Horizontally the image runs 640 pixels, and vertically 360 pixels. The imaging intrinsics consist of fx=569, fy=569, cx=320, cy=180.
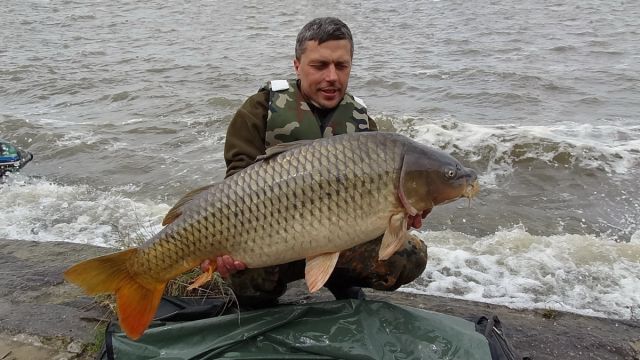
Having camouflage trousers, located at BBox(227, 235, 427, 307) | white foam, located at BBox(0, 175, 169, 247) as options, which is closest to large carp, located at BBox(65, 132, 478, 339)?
camouflage trousers, located at BBox(227, 235, 427, 307)

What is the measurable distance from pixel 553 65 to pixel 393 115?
3957 mm

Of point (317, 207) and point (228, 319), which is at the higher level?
point (317, 207)

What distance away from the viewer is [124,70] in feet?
38.7

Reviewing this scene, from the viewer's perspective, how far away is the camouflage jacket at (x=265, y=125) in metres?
2.72

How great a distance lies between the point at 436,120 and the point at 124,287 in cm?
620

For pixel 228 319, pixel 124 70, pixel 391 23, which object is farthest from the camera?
pixel 391 23

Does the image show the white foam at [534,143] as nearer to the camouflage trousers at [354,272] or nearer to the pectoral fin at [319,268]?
the camouflage trousers at [354,272]

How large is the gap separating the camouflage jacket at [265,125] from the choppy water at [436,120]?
152cm

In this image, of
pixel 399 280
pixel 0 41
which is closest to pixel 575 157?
pixel 399 280

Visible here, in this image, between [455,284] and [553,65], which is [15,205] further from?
[553,65]

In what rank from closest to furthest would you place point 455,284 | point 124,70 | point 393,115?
point 455,284 → point 393,115 → point 124,70

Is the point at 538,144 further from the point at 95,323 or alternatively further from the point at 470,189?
the point at 95,323

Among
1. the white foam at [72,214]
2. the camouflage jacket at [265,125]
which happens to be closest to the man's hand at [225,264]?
the camouflage jacket at [265,125]

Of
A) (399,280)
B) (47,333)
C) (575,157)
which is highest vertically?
(399,280)
